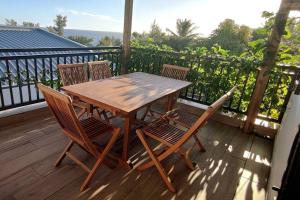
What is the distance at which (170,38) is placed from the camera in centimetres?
1959

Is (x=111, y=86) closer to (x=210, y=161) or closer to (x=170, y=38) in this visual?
(x=210, y=161)

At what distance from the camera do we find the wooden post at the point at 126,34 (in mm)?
4137

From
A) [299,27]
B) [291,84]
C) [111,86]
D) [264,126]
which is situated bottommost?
[264,126]

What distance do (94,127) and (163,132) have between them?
0.74 metres

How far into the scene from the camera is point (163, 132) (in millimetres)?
2213

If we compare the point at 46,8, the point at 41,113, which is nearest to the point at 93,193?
the point at 41,113

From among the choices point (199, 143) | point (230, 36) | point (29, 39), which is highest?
point (230, 36)

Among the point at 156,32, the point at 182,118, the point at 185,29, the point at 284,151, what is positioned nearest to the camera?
the point at 284,151

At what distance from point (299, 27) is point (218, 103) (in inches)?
54.8

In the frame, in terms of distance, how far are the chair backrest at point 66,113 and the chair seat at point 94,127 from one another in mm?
137

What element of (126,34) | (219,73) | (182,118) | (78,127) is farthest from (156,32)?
(78,127)

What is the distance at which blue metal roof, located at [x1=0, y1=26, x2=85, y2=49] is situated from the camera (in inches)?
557

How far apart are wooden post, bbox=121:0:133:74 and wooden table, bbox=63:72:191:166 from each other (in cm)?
148

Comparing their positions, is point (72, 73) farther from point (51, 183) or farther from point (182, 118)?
point (182, 118)
